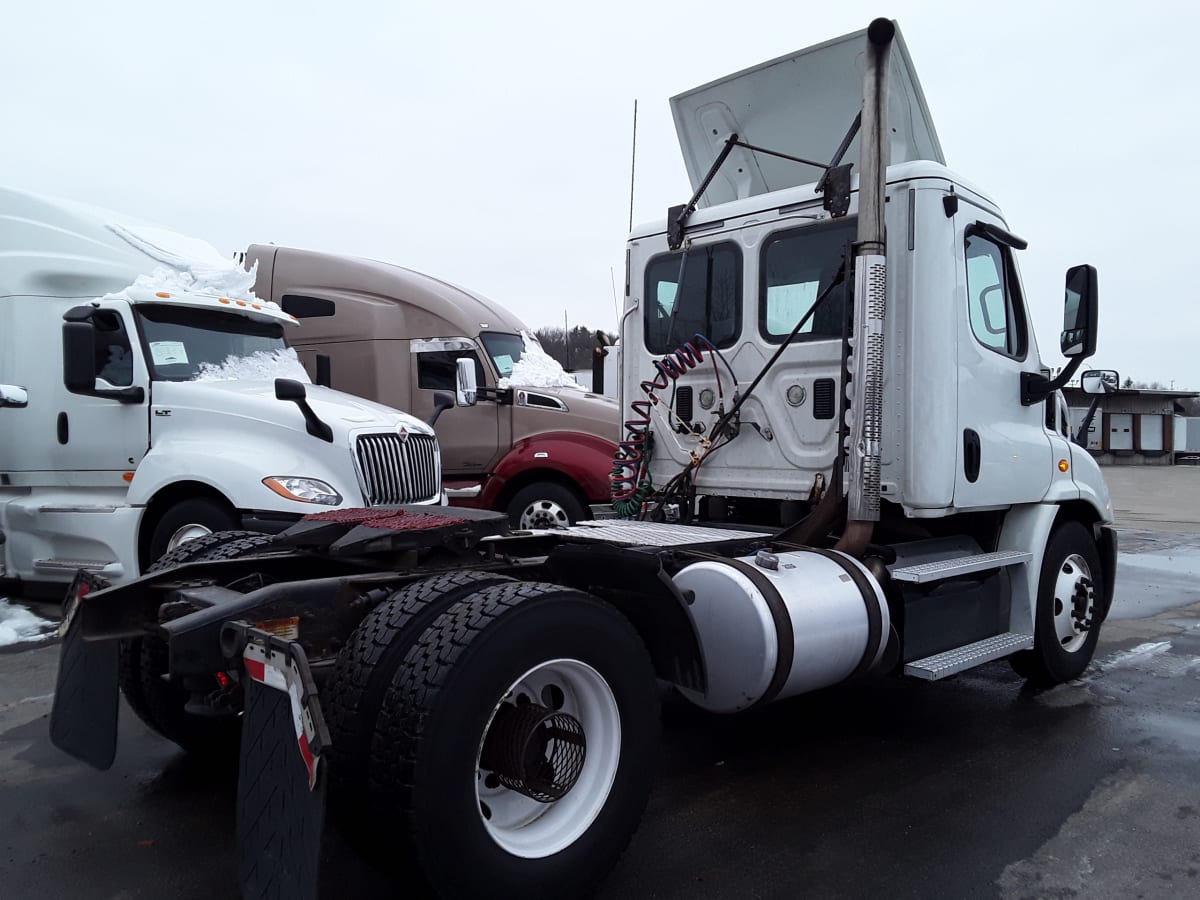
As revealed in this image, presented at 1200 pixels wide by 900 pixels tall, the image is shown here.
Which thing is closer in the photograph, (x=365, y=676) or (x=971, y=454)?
(x=365, y=676)

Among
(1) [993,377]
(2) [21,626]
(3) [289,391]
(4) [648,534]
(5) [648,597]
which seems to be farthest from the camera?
(2) [21,626]

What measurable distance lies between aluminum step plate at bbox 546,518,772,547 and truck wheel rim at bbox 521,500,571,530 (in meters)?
3.66

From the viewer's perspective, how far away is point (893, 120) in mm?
5168

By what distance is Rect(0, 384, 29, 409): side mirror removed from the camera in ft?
26.0

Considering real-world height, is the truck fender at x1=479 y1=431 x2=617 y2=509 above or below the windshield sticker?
below

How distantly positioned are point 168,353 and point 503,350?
392 cm

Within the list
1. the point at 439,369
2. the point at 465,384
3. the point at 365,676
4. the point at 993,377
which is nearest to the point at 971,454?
the point at 993,377

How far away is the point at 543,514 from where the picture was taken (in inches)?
353

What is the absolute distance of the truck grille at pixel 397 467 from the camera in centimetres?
690

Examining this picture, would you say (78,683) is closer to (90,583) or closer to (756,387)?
(90,583)

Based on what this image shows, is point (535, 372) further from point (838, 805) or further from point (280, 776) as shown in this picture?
→ point (280, 776)

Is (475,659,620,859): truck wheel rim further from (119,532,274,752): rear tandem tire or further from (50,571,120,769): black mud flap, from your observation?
(119,532,274,752): rear tandem tire

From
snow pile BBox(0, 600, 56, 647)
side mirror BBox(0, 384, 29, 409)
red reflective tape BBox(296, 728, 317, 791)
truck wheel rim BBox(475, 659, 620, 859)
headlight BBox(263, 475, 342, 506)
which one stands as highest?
side mirror BBox(0, 384, 29, 409)

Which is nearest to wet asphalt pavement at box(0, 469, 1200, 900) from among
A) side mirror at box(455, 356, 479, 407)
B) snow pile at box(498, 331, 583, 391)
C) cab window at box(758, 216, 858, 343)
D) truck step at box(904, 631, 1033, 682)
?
truck step at box(904, 631, 1033, 682)
